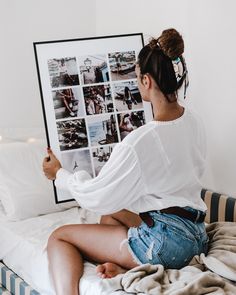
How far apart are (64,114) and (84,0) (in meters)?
1.16

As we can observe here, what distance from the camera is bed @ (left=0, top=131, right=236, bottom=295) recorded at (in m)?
2.14

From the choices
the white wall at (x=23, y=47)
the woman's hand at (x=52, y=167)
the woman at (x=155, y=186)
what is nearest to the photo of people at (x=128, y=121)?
the woman's hand at (x=52, y=167)

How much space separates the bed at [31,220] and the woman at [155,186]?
12 cm

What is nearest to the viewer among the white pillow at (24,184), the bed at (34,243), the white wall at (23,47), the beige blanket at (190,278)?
the beige blanket at (190,278)

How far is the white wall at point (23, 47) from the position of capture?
2867 millimetres

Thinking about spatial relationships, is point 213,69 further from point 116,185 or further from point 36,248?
point 36,248

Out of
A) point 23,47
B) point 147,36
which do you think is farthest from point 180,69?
point 23,47

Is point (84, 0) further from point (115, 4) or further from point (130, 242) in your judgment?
point (130, 242)

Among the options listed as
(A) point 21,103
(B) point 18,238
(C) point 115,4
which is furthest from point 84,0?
(B) point 18,238

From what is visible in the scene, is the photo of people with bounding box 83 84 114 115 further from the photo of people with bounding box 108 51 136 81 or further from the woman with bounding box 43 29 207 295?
the woman with bounding box 43 29 207 295

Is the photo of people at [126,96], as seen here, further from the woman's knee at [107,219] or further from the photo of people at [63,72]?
the woman's knee at [107,219]

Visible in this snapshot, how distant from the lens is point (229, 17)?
7.61ft

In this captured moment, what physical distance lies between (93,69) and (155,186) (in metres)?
0.71

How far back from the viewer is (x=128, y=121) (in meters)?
2.33
